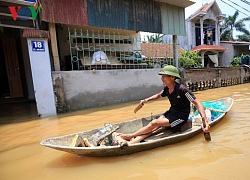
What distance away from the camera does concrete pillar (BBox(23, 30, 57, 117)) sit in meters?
5.70

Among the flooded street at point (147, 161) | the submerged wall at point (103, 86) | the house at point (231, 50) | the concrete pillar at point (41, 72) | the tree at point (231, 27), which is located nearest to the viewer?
the flooded street at point (147, 161)

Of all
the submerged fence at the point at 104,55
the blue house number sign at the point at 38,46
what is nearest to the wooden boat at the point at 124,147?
the blue house number sign at the point at 38,46

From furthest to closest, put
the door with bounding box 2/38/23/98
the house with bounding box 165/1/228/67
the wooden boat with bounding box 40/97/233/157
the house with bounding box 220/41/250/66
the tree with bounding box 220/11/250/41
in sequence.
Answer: the tree with bounding box 220/11/250/41 → the house with bounding box 220/41/250/66 → the house with bounding box 165/1/228/67 → the door with bounding box 2/38/23/98 → the wooden boat with bounding box 40/97/233/157

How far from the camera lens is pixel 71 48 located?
738 centimetres

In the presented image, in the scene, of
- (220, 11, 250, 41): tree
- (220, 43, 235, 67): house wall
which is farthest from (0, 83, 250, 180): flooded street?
(220, 11, 250, 41): tree

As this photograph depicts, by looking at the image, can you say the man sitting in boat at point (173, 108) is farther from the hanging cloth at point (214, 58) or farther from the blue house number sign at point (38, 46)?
the hanging cloth at point (214, 58)

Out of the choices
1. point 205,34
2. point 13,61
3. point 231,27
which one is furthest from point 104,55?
point 231,27

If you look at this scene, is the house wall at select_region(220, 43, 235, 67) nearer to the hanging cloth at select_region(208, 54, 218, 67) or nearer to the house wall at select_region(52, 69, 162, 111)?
the hanging cloth at select_region(208, 54, 218, 67)

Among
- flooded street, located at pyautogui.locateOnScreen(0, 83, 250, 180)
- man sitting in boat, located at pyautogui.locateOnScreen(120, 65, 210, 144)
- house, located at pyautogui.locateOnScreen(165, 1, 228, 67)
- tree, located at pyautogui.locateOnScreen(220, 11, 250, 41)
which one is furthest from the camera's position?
tree, located at pyautogui.locateOnScreen(220, 11, 250, 41)

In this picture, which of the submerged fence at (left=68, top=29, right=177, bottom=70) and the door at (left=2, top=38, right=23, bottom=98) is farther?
the door at (left=2, top=38, right=23, bottom=98)

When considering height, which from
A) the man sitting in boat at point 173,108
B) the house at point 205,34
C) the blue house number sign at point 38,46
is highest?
the house at point 205,34

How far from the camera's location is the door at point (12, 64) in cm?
823

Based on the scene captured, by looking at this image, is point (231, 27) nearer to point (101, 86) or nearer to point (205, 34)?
point (205, 34)

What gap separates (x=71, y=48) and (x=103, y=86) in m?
1.90
